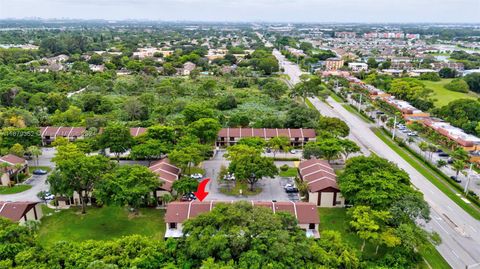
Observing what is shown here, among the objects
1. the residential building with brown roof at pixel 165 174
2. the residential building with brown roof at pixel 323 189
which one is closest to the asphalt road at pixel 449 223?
the residential building with brown roof at pixel 323 189

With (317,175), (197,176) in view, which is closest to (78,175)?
(197,176)

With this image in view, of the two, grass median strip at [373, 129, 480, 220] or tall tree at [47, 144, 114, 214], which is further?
grass median strip at [373, 129, 480, 220]

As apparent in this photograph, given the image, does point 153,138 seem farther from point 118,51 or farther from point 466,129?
point 118,51

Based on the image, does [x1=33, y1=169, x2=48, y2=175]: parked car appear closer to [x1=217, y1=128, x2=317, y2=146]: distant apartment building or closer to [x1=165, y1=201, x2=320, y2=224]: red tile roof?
[x1=165, y1=201, x2=320, y2=224]: red tile roof

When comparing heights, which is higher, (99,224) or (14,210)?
(14,210)

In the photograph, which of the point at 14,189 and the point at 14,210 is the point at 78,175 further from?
the point at 14,189

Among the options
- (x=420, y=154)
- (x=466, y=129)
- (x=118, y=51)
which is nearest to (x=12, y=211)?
(x=420, y=154)

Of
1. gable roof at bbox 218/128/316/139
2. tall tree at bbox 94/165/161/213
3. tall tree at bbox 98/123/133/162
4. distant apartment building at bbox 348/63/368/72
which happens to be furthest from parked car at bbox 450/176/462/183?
distant apartment building at bbox 348/63/368/72
